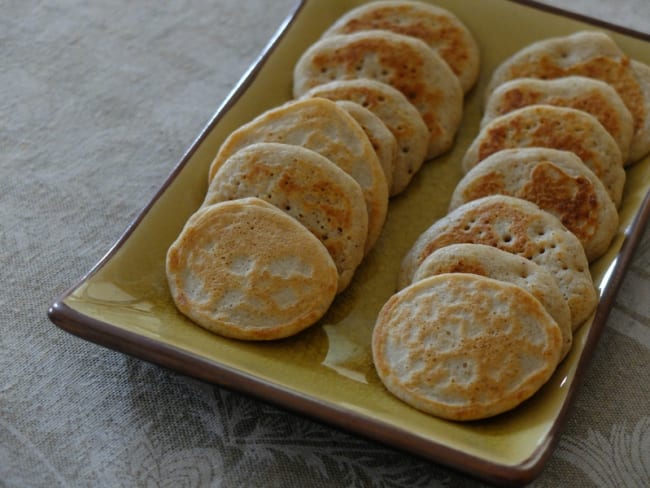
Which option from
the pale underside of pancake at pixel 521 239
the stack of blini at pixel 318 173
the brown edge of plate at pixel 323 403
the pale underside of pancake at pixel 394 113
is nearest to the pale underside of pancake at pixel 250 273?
the stack of blini at pixel 318 173

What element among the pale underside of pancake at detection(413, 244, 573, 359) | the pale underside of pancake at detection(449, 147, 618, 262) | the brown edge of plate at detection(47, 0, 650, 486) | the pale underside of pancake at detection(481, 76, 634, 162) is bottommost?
the brown edge of plate at detection(47, 0, 650, 486)

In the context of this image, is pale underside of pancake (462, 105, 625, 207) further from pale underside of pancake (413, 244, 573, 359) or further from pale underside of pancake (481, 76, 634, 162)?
pale underside of pancake (413, 244, 573, 359)

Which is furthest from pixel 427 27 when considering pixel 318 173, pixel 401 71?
pixel 318 173

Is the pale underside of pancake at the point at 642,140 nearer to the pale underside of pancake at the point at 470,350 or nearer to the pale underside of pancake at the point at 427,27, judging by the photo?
the pale underside of pancake at the point at 427,27

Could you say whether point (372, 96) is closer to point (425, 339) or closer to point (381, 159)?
point (381, 159)

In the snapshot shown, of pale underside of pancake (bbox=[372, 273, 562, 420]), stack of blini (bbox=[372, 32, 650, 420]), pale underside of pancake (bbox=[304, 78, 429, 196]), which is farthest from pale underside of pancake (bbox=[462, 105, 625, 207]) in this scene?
pale underside of pancake (bbox=[372, 273, 562, 420])

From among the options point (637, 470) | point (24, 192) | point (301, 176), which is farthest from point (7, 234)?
point (637, 470)
